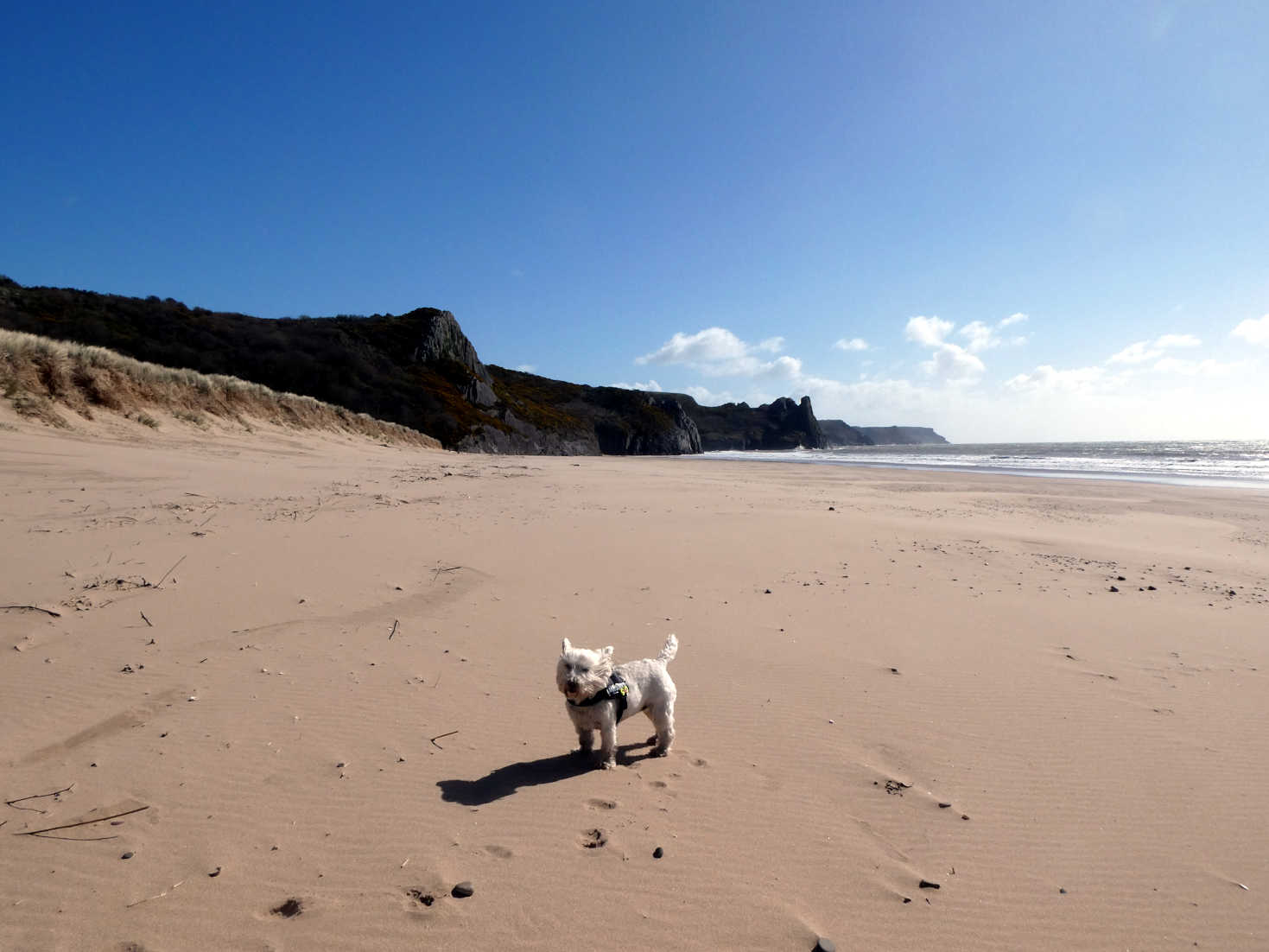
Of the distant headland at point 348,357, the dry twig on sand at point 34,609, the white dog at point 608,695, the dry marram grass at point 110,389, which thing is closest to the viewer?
the white dog at point 608,695

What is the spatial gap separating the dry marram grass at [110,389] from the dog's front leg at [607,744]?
A: 1967 centimetres

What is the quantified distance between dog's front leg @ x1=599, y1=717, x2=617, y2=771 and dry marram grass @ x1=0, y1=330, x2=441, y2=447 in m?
19.7

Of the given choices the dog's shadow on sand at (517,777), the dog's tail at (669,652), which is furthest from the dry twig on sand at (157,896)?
the dog's tail at (669,652)

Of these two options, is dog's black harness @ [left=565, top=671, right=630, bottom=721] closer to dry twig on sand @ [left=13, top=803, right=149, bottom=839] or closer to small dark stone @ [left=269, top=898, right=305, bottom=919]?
small dark stone @ [left=269, top=898, right=305, bottom=919]

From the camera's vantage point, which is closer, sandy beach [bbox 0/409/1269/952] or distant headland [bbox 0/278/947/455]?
sandy beach [bbox 0/409/1269/952]

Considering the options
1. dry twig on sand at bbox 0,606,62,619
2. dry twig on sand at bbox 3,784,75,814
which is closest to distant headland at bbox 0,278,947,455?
dry twig on sand at bbox 0,606,62,619

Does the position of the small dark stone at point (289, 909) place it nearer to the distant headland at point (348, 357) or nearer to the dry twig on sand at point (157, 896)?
the dry twig on sand at point (157, 896)

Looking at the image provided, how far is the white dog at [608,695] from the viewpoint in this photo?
13.3 feet

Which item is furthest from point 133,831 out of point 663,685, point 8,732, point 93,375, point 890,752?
point 93,375

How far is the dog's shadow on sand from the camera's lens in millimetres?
3701

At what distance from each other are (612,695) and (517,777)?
80 cm

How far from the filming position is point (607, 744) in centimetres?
411

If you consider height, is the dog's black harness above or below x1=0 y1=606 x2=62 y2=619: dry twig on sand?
below

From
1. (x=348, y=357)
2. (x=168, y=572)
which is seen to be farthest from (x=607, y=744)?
(x=348, y=357)
